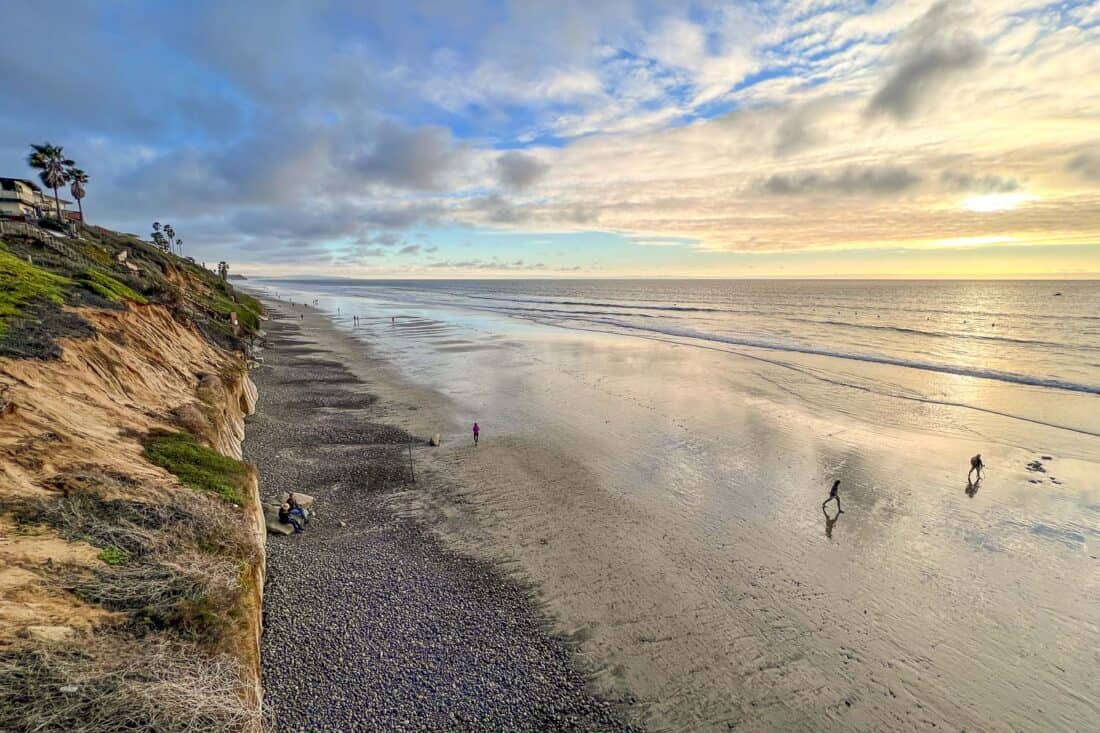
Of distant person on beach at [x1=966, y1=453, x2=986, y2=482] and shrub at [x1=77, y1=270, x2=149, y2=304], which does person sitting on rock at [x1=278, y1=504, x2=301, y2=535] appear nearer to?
shrub at [x1=77, y1=270, x2=149, y2=304]

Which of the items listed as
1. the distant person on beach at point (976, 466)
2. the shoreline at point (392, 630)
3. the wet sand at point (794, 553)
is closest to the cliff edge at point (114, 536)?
the shoreline at point (392, 630)

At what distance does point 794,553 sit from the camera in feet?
51.9

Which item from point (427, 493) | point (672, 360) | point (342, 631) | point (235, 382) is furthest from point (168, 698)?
point (672, 360)

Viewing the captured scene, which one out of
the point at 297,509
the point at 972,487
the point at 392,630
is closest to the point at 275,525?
the point at 297,509

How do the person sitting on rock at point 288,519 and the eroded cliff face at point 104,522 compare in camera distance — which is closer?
the eroded cliff face at point 104,522

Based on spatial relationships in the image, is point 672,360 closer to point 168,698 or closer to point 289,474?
point 289,474

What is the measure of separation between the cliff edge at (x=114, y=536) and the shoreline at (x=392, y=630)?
1256 millimetres

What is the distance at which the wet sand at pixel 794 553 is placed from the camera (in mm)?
10992

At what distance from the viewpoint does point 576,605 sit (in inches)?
529

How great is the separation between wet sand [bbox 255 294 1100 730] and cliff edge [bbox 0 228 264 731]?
717 cm

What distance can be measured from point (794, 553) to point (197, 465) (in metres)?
18.9

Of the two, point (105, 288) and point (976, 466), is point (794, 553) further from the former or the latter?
point (105, 288)

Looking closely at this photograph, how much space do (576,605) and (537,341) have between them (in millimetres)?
52094

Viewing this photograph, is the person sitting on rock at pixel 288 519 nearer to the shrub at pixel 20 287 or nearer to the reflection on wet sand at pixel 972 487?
the shrub at pixel 20 287
